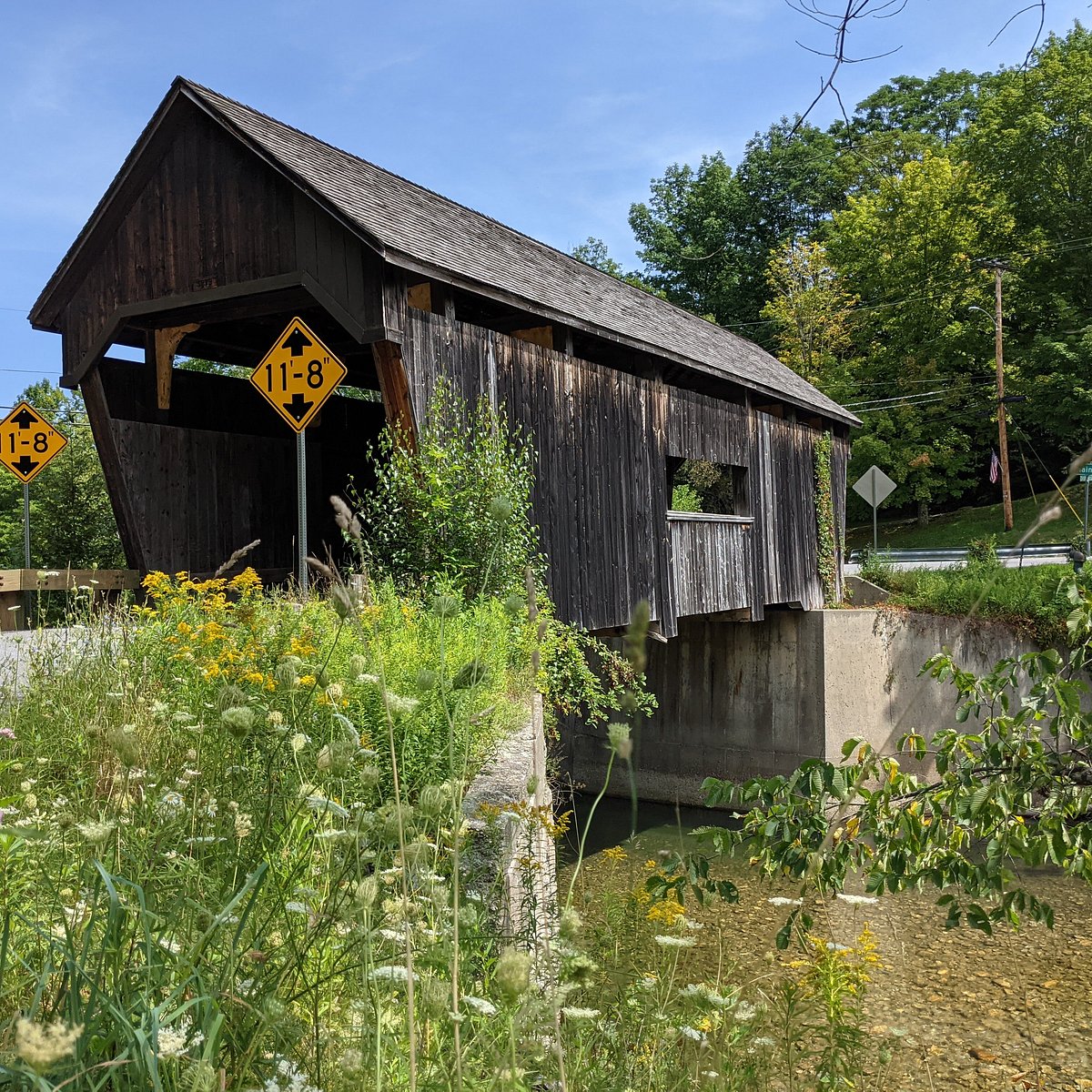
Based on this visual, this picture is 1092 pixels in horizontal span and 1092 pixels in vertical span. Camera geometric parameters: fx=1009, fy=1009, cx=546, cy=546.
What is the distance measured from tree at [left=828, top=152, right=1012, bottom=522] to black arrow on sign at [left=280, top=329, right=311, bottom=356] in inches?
891

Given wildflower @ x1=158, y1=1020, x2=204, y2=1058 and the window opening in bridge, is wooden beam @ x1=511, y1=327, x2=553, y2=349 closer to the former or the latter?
the window opening in bridge

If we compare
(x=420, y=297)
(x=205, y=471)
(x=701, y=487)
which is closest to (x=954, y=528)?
(x=701, y=487)

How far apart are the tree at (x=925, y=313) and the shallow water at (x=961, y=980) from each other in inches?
714

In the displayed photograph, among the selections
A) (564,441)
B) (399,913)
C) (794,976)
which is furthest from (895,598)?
(399,913)

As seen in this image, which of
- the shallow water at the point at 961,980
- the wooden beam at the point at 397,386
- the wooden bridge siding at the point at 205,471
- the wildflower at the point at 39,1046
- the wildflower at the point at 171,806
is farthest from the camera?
the wooden bridge siding at the point at 205,471

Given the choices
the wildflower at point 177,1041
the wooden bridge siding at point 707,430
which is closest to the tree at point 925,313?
the wooden bridge siding at point 707,430

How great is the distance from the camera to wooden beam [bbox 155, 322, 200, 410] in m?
9.20

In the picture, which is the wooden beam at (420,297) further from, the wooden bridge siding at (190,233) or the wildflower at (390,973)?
the wildflower at (390,973)

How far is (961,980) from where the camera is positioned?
7.80 metres

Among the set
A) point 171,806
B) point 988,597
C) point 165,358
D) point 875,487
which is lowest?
point 988,597

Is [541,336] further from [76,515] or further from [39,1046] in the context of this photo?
[76,515]

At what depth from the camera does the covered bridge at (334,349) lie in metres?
7.61

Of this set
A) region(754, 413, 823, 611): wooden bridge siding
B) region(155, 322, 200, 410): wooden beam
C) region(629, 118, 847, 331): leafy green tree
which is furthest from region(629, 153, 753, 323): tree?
region(155, 322, 200, 410): wooden beam

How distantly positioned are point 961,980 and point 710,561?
17.3 feet
